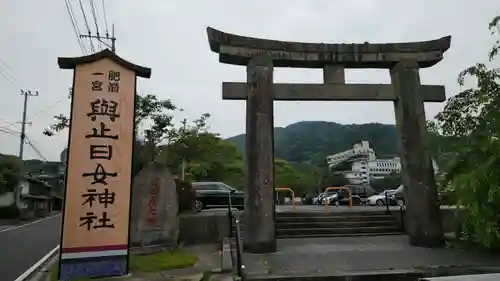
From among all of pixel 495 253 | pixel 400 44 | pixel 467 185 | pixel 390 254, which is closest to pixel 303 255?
pixel 390 254

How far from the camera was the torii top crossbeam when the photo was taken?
416 inches

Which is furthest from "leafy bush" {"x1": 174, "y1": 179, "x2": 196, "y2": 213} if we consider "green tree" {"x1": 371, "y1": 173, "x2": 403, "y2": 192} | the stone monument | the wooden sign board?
"green tree" {"x1": 371, "y1": 173, "x2": 403, "y2": 192}

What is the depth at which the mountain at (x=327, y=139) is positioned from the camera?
92713 millimetres

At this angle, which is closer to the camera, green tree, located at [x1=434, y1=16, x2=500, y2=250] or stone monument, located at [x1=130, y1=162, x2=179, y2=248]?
green tree, located at [x1=434, y1=16, x2=500, y2=250]

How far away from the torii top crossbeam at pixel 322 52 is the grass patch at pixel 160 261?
5314mm

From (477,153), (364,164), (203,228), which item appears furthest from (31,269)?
(364,164)

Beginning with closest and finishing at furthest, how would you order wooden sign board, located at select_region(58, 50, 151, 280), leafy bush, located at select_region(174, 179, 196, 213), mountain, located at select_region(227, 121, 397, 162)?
wooden sign board, located at select_region(58, 50, 151, 280) < leafy bush, located at select_region(174, 179, 196, 213) < mountain, located at select_region(227, 121, 397, 162)

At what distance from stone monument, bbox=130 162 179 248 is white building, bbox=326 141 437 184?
5368 centimetres

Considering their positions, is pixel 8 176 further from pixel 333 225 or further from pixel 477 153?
pixel 477 153

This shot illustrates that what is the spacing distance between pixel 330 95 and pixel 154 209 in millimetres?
5752

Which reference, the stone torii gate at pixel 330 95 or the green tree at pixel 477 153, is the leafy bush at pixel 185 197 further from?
the green tree at pixel 477 153

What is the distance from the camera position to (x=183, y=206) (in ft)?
40.9

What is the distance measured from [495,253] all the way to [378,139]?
8986cm

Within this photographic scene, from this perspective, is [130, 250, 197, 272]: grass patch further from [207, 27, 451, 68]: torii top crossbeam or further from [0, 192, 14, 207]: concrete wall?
[0, 192, 14, 207]: concrete wall
